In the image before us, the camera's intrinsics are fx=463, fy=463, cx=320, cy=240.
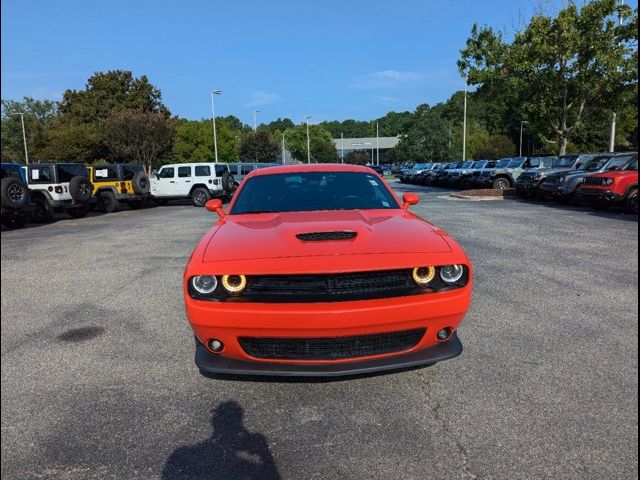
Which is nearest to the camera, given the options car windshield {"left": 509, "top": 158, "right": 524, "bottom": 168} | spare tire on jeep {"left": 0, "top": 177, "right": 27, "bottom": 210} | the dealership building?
spare tire on jeep {"left": 0, "top": 177, "right": 27, "bottom": 210}

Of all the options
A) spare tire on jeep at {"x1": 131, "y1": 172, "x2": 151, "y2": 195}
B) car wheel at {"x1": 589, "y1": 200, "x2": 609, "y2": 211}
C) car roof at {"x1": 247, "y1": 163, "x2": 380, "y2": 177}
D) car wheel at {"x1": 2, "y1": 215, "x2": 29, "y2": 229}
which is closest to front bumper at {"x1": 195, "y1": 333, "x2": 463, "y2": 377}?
car wheel at {"x1": 2, "y1": 215, "x2": 29, "y2": 229}

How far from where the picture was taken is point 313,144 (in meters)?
74.8

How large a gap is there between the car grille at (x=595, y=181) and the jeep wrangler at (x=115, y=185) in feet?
51.3

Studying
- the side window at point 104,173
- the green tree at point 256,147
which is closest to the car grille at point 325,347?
the side window at point 104,173

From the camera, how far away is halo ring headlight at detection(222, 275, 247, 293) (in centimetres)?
273

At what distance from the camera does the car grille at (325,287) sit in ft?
8.64

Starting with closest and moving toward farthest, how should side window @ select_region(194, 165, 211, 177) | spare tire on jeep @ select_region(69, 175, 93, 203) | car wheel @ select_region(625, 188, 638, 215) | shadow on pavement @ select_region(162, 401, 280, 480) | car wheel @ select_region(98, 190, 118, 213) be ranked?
1. shadow on pavement @ select_region(162, 401, 280, 480)
2. spare tire on jeep @ select_region(69, 175, 93, 203)
3. car wheel @ select_region(625, 188, 638, 215)
4. car wheel @ select_region(98, 190, 118, 213)
5. side window @ select_region(194, 165, 211, 177)

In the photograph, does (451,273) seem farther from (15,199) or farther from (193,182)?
(193,182)

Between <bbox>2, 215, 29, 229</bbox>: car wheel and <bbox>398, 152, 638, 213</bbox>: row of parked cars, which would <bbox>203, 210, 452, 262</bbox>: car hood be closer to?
<bbox>2, 215, 29, 229</bbox>: car wheel

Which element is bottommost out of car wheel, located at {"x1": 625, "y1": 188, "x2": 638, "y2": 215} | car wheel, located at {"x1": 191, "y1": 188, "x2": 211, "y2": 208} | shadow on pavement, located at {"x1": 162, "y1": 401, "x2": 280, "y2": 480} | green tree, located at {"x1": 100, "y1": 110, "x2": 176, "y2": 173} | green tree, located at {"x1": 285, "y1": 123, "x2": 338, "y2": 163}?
shadow on pavement, located at {"x1": 162, "y1": 401, "x2": 280, "y2": 480}

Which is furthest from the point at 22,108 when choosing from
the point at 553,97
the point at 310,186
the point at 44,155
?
the point at 310,186

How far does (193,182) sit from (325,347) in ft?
60.4

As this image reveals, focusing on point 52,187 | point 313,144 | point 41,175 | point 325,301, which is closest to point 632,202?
point 325,301

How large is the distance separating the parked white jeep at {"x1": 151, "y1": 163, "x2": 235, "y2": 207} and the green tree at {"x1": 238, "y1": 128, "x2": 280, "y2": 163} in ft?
108
